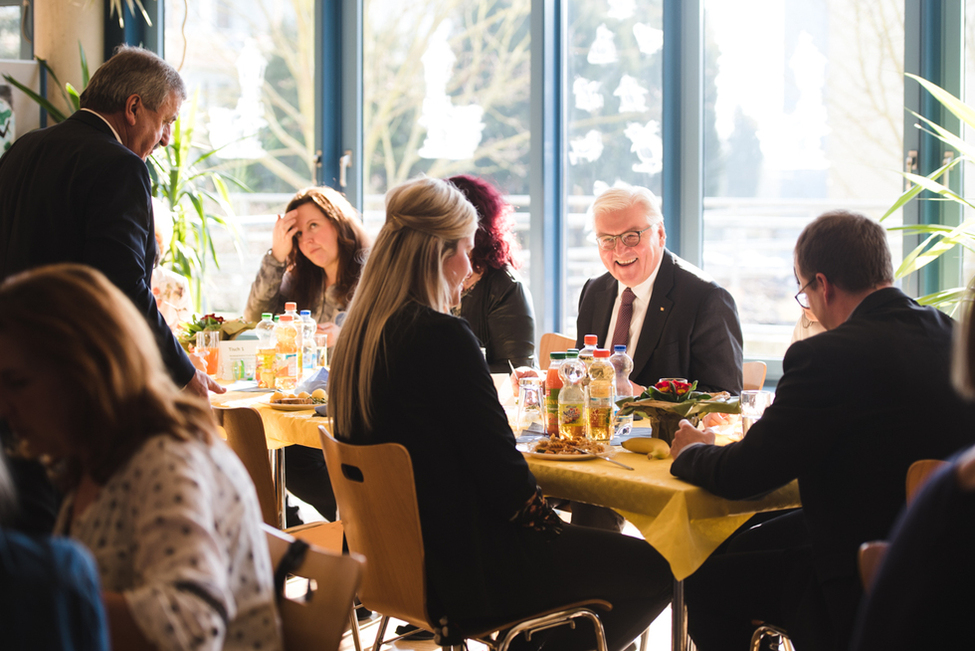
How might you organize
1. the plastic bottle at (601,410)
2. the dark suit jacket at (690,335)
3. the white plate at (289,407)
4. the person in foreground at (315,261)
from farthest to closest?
the person in foreground at (315,261), the dark suit jacket at (690,335), the white plate at (289,407), the plastic bottle at (601,410)

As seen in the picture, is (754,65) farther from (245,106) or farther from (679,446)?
(245,106)

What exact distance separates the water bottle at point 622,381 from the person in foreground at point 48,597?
1637 millimetres

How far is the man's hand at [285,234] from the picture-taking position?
3.79m

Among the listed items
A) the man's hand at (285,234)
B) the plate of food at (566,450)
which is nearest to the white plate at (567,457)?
the plate of food at (566,450)

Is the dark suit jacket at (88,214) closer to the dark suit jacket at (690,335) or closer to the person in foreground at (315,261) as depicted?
the person in foreground at (315,261)

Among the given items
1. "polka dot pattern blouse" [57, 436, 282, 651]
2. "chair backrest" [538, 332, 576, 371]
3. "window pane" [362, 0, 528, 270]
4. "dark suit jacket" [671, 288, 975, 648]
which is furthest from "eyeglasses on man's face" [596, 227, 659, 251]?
"polka dot pattern blouse" [57, 436, 282, 651]

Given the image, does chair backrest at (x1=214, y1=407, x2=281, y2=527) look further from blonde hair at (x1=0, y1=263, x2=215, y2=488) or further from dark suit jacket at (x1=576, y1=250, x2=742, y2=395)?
dark suit jacket at (x1=576, y1=250, x2=742, y2=395)

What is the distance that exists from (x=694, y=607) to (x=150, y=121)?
207cm

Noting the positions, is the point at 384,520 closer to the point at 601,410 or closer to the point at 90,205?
the point at 601,410

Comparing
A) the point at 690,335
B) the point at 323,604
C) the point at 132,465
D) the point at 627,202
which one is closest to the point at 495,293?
the point at 627,202

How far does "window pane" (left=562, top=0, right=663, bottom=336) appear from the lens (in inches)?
179

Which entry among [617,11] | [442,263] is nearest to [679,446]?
[442,263]

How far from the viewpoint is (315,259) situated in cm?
378

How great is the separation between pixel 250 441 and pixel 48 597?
1451 mm
